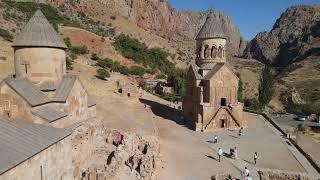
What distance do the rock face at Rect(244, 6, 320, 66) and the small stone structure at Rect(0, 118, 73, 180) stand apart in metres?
114

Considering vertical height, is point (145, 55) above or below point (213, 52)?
above

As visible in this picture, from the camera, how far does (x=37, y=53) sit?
17375 millimetres

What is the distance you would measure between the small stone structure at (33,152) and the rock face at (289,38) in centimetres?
11368

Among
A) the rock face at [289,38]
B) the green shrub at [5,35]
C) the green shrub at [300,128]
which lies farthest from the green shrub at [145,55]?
the rock face at [289,38]

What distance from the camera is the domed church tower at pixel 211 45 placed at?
29.0 m

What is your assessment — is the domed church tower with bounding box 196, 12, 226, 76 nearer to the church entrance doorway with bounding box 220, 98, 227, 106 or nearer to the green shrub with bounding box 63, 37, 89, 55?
the church entrance doorway with bounding box 220, 98, 227, 106

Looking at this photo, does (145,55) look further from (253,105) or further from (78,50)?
(253,105)

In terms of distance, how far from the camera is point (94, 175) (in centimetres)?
1404

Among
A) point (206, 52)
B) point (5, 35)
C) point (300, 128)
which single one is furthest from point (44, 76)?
point (5, 35)

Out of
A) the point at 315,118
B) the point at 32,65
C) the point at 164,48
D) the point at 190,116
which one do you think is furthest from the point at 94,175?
the point at 164,48

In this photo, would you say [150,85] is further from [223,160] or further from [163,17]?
[163,17]

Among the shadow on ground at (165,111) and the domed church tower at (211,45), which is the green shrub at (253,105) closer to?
the shadow on ground at (165,111)

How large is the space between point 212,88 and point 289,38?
123m

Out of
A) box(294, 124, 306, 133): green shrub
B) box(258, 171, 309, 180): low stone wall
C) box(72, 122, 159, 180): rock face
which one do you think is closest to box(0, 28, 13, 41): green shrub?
box(72, 122, 159, 180): rock face
